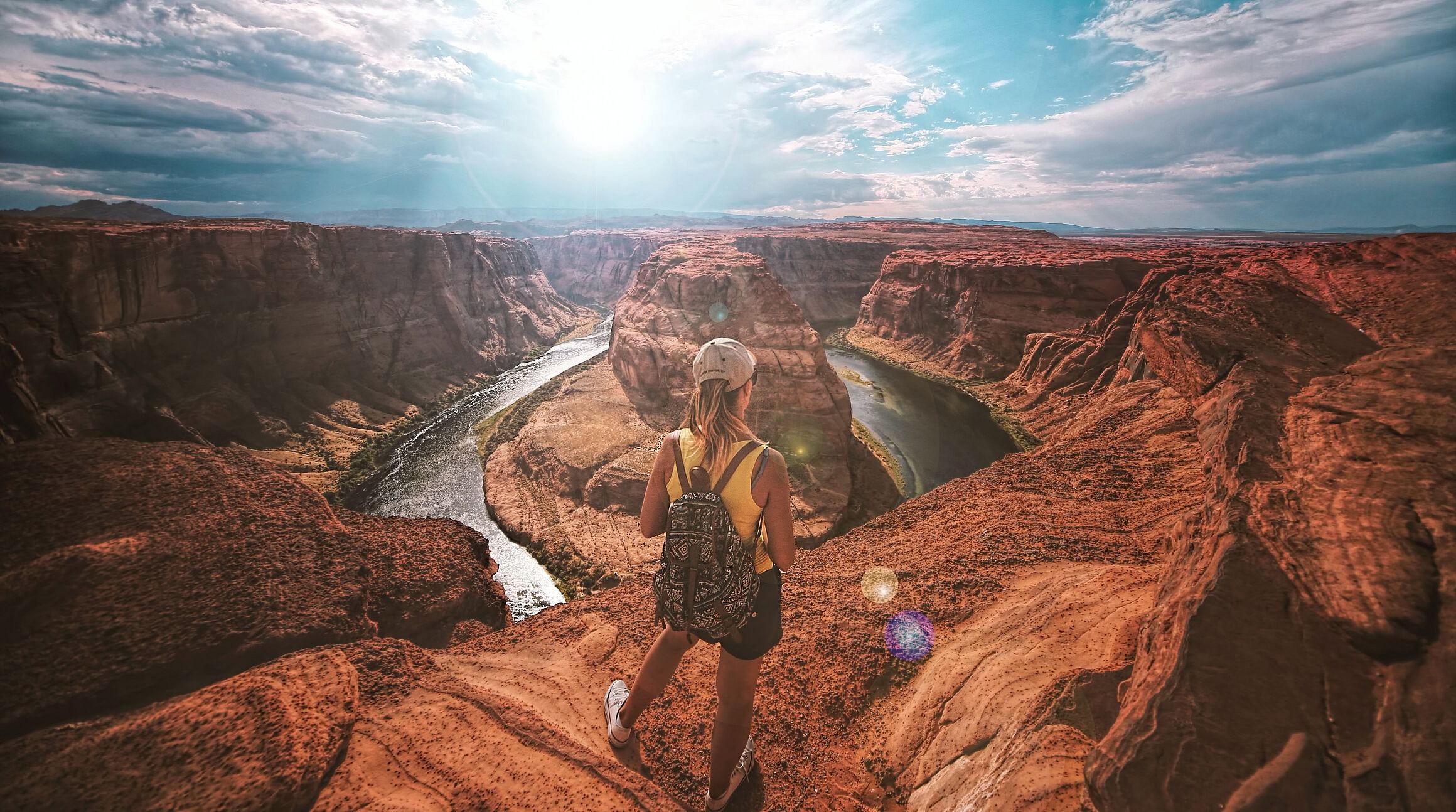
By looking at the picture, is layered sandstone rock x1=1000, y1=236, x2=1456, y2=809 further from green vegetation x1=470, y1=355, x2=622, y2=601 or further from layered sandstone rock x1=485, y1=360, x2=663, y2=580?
layered sandstone rock x1=485, y1=360, x2=663, y2=580

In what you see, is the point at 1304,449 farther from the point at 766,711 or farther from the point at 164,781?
the point at 164,781

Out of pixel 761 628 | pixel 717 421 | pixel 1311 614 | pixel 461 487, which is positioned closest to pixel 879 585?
pixel 1311 614

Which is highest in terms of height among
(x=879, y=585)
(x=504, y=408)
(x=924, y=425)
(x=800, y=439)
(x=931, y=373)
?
(x=879, y=585)

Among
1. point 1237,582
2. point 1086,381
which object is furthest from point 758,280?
point 1237,582

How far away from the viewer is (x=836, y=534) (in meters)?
21.7

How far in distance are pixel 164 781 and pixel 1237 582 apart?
8.78 meters

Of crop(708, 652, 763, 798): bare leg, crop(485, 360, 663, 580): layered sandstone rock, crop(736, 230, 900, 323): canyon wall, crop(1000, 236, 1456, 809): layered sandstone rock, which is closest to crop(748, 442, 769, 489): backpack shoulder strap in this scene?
crop(708, 652, 763, 798): bare leg

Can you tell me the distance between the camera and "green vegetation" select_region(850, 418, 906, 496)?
90.4 feet

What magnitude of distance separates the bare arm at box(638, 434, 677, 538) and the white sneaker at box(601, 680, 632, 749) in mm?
2202

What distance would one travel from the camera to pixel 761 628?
3809 mm

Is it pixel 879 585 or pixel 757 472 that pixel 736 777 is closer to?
pixel 757 472

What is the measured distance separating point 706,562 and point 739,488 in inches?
22.3

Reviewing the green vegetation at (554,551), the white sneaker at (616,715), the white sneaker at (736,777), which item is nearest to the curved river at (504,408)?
the green vegetation at (554,551)

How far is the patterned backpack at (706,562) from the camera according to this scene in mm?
3498
